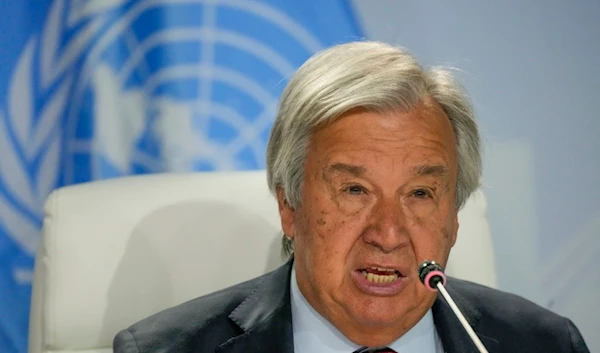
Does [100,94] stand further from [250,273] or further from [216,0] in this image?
[250,273]

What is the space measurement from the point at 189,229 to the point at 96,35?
0.69m

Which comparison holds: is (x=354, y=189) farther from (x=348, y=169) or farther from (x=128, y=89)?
(x=128, y=89)

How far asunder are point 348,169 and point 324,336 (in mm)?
328

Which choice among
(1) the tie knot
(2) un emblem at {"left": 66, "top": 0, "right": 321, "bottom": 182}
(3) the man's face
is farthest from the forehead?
(2) un emblem at {"left": 66, "top": 0, "right": 321, "bottom": 182}

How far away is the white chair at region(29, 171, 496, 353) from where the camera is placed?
1976 mm

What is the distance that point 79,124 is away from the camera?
8.23 feet

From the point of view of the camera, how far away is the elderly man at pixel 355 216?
1795 millimetres

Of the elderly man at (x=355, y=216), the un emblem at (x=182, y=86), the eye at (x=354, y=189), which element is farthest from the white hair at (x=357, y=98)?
the un emblem at (x=182, y=86)

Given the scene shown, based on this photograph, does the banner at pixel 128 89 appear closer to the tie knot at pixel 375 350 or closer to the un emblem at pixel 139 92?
the un emblem at pixel 139 92

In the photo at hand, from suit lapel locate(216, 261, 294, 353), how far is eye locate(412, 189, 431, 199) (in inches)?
12.8

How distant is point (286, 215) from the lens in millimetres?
1954

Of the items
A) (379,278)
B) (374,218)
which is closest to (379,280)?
(379,278)

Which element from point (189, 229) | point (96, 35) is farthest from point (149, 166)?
point (189, 229)

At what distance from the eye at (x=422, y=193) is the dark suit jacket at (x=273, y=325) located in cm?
28
